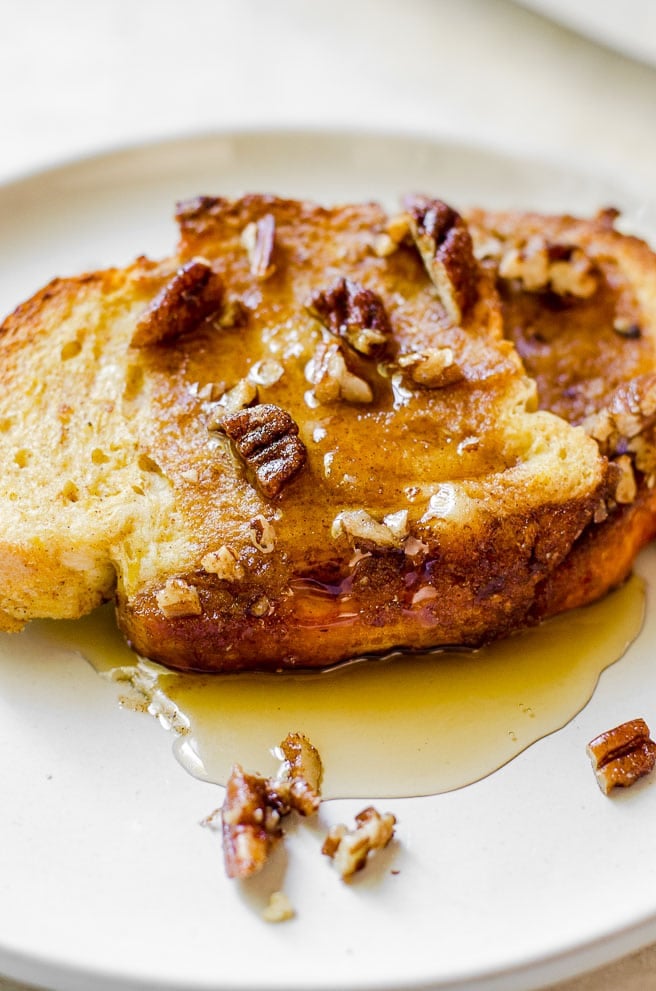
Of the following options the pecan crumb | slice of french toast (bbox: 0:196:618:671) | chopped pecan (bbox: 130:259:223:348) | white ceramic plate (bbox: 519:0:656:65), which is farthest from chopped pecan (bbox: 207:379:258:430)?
white ceramic plate (bbox: 519:0:656:65)

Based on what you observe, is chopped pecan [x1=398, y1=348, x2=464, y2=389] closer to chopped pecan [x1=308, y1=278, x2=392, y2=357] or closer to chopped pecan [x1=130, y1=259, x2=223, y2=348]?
chopped pecan [x1=308, y1=278, x2=392, y2=357]

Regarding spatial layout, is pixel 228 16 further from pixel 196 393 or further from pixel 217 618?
pixel 217 618

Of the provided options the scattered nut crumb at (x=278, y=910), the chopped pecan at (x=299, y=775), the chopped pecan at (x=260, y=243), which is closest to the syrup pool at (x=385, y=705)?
the chopped pecan at (x=299, y=775)

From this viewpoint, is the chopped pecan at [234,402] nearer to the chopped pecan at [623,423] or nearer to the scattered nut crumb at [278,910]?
the chopped pecan at [623,423]

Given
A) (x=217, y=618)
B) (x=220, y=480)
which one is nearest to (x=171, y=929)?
(x=217, y=618)

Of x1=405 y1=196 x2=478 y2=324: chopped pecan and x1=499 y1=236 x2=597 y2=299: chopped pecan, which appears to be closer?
x1=405 y1=196 x2=478 y2=324: chopped pecan
